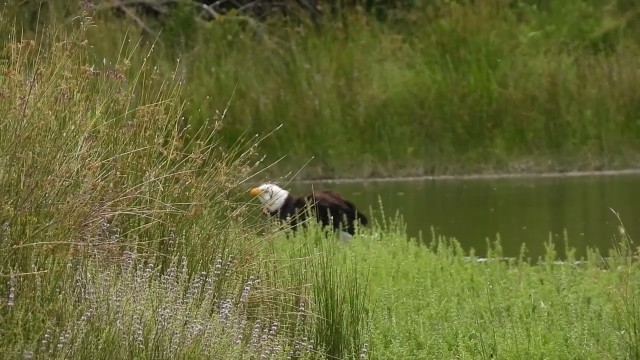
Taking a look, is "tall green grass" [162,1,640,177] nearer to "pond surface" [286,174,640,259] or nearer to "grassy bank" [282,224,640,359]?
"pond surface" [286,174,640,259]

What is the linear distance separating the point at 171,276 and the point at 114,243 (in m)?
0.22

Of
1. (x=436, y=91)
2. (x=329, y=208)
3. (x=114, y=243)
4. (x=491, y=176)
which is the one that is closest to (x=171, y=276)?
(x=114, y=243)

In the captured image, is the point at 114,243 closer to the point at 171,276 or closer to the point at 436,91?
the point at 171,276

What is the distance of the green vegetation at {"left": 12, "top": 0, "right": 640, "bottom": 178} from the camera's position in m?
15.9

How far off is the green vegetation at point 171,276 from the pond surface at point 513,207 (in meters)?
2.80

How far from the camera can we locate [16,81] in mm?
5199

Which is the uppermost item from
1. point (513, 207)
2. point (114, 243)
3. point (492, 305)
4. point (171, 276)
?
point (114, 243)

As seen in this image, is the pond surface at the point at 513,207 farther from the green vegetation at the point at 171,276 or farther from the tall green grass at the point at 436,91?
the green vegetation at the point at 171,276

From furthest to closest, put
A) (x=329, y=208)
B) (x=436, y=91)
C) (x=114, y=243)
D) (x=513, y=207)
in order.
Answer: (x=436, y=91) → (x=513, y=207) → (x=329, y=208) → (x=114, y=243)

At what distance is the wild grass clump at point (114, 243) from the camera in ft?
15.3

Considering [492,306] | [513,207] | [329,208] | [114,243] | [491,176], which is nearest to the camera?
→ [114,243]

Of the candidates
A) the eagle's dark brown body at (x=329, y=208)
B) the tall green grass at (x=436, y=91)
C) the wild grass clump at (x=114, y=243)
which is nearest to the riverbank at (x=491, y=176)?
the tall green grass at (x=436, y=91)

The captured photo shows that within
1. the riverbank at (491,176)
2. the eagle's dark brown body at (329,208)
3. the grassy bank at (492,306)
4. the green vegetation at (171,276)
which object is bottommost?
the riverbank at (491,176)

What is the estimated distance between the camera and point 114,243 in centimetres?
502
